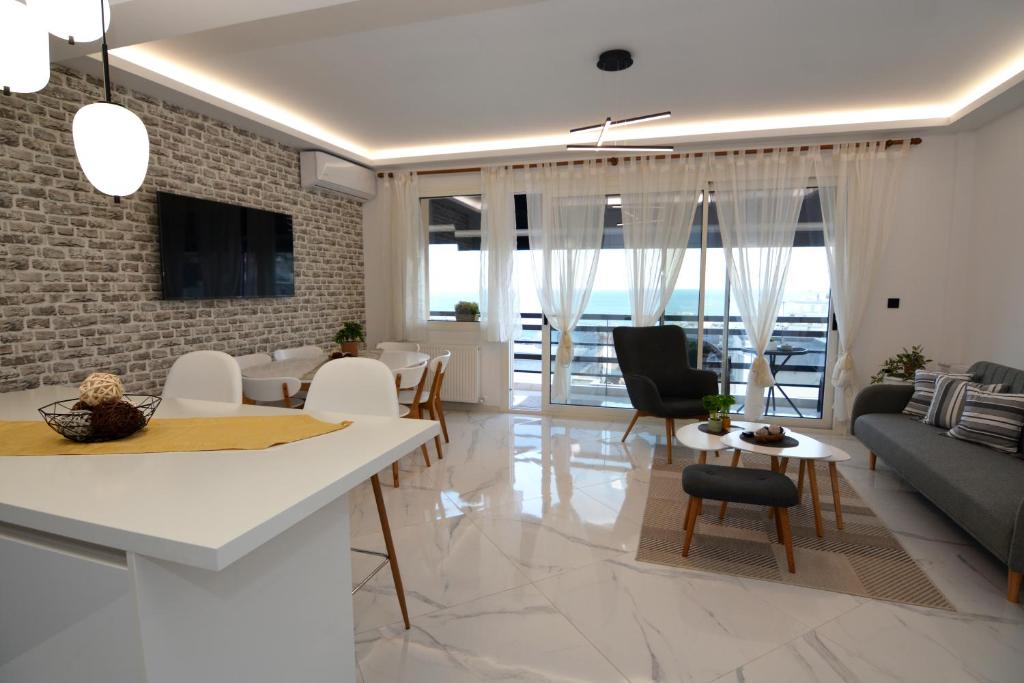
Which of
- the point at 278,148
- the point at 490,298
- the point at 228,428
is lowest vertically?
the point at 228,428

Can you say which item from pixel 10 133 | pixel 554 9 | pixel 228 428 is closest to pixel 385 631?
pixel 228 428

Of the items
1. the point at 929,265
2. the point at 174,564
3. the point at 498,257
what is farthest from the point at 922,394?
the point at 174,564

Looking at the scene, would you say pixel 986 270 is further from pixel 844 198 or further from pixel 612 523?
pixel 612 523

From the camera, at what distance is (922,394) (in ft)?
12.0

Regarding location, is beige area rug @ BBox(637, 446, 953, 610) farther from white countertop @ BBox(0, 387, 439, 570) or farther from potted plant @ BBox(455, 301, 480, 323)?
potted plant @ BBox(455, 301, 480, 323)

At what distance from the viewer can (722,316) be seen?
198 inches

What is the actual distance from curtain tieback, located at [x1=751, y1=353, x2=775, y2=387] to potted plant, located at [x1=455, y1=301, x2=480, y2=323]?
2.88 metres

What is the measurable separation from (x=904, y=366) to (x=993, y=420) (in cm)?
141

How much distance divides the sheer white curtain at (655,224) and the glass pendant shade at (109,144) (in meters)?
4.13

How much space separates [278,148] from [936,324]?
6059 millimetres

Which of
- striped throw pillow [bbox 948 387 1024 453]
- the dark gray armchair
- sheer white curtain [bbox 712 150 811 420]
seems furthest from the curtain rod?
striped throw pillow [bbox 948 387 1024 453]

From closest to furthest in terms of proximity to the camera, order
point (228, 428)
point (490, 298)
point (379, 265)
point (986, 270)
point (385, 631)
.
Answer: point (228, 428) < point (385, 631) < point (986, 270) < point (490, 298) < point (379, 265)

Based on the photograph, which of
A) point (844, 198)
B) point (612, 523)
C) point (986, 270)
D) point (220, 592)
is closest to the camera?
point (220, 592)

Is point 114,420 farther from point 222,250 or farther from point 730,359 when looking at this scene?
point 730,359
